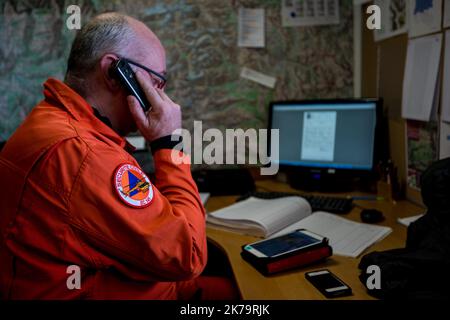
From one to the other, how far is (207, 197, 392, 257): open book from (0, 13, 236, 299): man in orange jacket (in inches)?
15.6

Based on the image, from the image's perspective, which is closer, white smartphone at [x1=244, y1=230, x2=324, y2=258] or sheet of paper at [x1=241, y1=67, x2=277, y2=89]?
white smartphone at [x1=244, y1=230, x2=324, y2=258]

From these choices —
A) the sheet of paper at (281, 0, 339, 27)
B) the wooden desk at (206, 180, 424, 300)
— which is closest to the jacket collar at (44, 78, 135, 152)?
the wooden desk at (206, 180, 424, 300)

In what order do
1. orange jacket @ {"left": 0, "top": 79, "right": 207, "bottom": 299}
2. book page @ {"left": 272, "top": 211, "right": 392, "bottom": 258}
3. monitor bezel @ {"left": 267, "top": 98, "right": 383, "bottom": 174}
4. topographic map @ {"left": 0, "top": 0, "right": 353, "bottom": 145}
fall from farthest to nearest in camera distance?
topographic map @ {"left": 0, "top": 0, "right": 353, "bottom": 145} → monitor bezel @ {"left": 267, "top": 98, "right": 383, "bottom": 174} → book page @ {"left": 272, "top": 211, "right": 392, "bottom": 258} → orange jacket @ {"left": 0, "top": 79, "right": 207, "bottom": 299}

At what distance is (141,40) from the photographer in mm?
1002

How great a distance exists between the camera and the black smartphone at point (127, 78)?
Result: 0.94m

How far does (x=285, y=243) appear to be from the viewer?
1118 millimetres

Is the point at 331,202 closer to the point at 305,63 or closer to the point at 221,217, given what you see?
the point at 221,217

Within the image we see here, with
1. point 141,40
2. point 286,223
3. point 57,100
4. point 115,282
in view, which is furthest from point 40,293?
point 286,223

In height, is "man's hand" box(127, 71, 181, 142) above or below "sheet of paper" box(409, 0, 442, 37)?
below

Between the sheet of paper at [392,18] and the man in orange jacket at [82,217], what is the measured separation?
1.07 metres

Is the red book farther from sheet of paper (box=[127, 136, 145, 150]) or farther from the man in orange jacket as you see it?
sheet of paper (box=[127, 136, 145, 150])

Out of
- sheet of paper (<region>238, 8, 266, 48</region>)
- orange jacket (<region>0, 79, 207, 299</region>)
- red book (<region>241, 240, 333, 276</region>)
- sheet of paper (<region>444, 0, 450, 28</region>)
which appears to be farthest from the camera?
sheet of paper (<region>238, 8, 266, 48</region>)

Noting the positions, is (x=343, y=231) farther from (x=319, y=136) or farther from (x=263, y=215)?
(x=319, y=136)

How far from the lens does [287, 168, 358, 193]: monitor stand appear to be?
5.79ft
